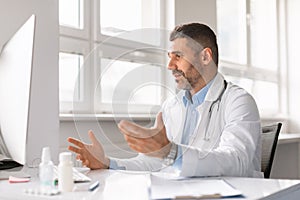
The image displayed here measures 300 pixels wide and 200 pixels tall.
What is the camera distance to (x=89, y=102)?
1.71m

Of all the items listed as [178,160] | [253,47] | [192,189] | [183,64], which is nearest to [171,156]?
[178,160]

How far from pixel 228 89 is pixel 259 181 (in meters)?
0.57

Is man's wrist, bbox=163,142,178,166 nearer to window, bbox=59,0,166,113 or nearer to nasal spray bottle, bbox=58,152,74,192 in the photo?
window, bbox=59,0,166,113

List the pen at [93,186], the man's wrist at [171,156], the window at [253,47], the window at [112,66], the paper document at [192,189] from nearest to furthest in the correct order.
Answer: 1. the paper document at [192,189]
2. the pen at [93,186]
3. the man's wrist at [171,156]
4. the window at [112,66]
5. the window at [253,47]

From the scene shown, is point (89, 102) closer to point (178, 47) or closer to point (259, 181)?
point (178, 47)

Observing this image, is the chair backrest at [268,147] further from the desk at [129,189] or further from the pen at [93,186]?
the pen at [93,186]

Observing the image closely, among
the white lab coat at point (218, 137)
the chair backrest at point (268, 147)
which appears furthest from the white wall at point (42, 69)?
the chair backrest at point (268, 147)

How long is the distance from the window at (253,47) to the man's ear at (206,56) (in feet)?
6.10

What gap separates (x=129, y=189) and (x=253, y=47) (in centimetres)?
320

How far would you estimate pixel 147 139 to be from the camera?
113 centimetres

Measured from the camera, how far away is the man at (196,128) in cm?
121

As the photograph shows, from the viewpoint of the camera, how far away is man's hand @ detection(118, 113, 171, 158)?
1.13 meters

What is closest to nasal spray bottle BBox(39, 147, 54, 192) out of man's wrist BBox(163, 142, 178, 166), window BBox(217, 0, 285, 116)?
man's wrist BBox(163, 142, 178, 166)

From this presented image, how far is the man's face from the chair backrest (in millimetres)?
763
